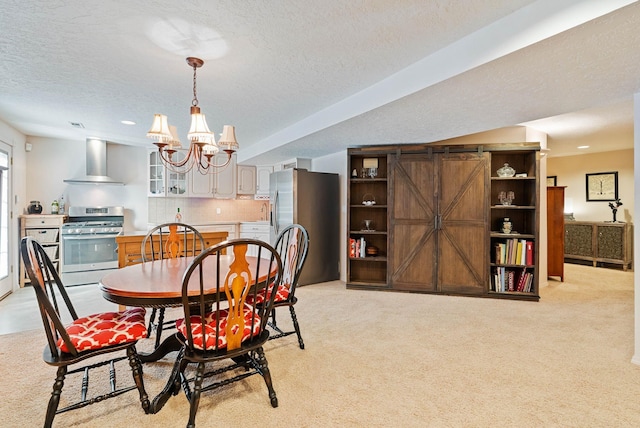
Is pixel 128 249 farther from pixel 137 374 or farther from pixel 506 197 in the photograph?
pixel 506 197

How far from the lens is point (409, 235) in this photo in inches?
172

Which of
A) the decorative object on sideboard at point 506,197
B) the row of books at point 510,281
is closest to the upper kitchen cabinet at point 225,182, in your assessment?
the decorative object on sideboard at point 506,197

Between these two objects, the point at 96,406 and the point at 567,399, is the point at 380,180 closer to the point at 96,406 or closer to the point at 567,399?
the point at 567,399

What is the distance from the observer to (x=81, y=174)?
5.41 meters

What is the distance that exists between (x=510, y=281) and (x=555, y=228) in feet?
5.27

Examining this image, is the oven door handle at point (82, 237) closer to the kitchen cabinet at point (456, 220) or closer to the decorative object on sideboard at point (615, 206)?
the kitchen cabinet at point (456, 220)

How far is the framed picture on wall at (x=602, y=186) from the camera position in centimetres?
597

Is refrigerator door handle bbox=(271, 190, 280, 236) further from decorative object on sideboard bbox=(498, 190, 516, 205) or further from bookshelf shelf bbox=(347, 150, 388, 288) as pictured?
decorative object on sideboard bbox=(498, 190, 516, 205)

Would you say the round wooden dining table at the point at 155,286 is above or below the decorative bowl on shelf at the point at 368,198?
below

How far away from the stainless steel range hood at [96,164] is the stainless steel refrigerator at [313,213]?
111 inches

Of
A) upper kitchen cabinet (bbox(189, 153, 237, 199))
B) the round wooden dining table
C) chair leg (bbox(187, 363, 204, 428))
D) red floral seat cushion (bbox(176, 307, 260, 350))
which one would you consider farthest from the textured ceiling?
upper kitchen cabinet (bbox(189, 153, 237, 199))

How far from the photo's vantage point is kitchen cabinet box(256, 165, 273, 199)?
6641 mm

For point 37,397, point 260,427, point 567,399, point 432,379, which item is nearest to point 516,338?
point 567,399

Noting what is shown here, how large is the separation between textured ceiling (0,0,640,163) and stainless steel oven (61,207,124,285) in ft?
6.07
